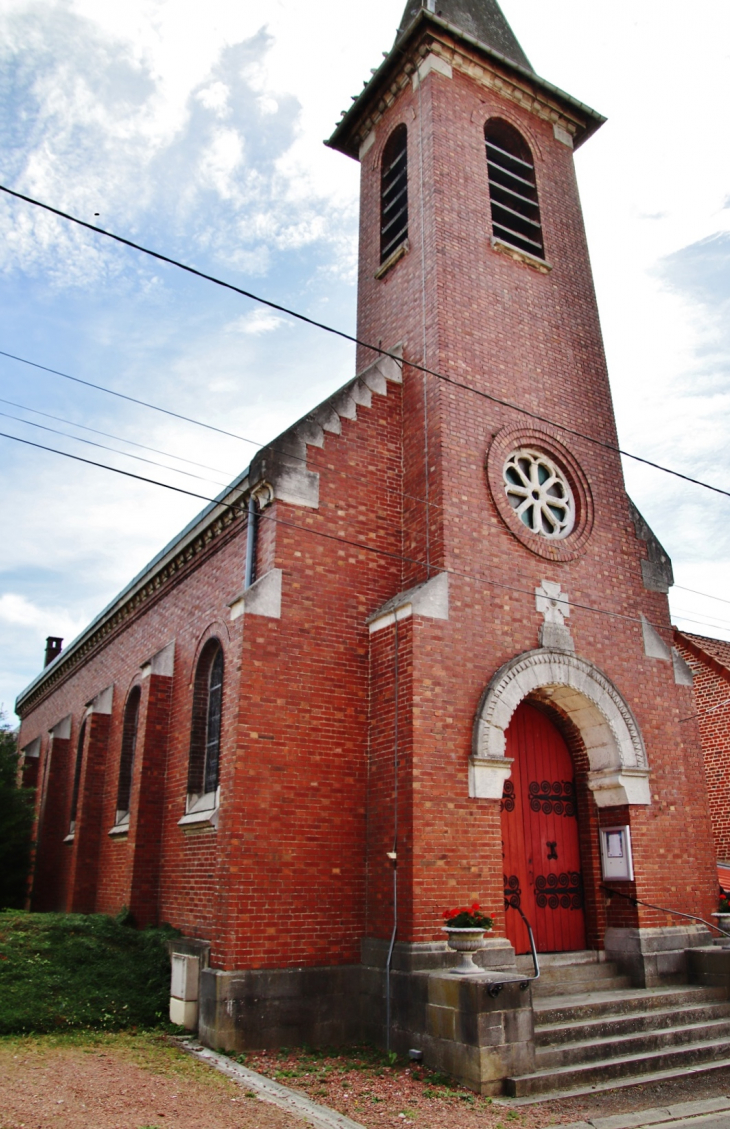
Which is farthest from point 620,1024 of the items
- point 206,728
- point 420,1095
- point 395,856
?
point 206,728

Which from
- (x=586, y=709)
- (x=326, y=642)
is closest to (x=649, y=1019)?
(x=586, y=709)

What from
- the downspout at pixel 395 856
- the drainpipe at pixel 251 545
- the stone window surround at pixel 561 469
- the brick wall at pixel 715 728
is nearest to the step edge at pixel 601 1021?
the downspout at pixel 395 856

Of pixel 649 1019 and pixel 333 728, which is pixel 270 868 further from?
pixel 649 1019

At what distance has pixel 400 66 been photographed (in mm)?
15320

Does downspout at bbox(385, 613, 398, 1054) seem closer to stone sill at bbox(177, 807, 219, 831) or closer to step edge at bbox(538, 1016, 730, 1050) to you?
step edge at bbox(538, 1016, 730, 1050)

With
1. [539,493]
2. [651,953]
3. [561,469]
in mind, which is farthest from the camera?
[561,469]

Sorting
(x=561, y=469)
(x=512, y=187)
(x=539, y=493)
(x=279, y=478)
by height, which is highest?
(x=512, y=187)

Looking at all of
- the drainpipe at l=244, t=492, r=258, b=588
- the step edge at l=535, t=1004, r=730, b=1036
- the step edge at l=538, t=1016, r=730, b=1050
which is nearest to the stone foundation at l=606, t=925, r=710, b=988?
the step edge at l=535, t=1004, r=730, b=1036

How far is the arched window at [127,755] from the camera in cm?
1573

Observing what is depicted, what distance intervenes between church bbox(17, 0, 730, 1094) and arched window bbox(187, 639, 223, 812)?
59mm

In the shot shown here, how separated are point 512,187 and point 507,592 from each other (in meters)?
8.38

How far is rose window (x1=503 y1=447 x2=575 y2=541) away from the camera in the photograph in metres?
12.6

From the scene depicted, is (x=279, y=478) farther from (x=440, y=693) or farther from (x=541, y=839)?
(x=541, y=839)

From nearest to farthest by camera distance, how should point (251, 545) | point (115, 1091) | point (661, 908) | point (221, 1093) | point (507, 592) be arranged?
point (115, 1091) → point (221, 1093) → point (661, 908) → point (251, 545) → point (507, 592)
